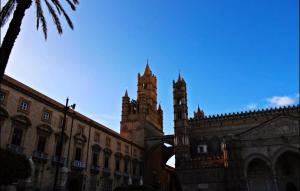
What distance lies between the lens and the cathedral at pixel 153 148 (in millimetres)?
27750

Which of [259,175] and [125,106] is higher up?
[125,106]

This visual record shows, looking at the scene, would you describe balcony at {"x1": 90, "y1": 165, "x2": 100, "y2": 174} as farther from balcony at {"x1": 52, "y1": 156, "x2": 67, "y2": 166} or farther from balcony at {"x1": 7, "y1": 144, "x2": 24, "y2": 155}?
balcony at {"x1": 7, "y1": 144, "x2": 24, "y2": 155}

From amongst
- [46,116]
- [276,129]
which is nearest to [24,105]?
[46,116]

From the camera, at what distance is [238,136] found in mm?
35875

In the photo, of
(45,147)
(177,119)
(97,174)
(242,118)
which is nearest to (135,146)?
(177,119)

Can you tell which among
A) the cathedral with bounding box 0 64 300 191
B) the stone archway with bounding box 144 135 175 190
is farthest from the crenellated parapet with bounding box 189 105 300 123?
the stone archway with bounding box 144 135 175 190

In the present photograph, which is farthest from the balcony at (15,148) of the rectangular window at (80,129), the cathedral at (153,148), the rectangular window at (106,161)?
the rectangular window at (106,161)

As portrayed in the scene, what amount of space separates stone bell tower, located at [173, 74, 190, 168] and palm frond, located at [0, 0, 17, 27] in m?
33.3

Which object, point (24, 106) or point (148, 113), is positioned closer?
point (24, 106)

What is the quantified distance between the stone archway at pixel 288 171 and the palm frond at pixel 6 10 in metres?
32.5

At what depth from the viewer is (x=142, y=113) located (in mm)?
58281

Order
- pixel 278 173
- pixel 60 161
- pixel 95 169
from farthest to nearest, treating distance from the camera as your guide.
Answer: pixel 95 169 → pixel 278 173 → pixel 60 161

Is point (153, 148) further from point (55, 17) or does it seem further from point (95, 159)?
point (55, 17)

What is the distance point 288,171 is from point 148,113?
3118cm
